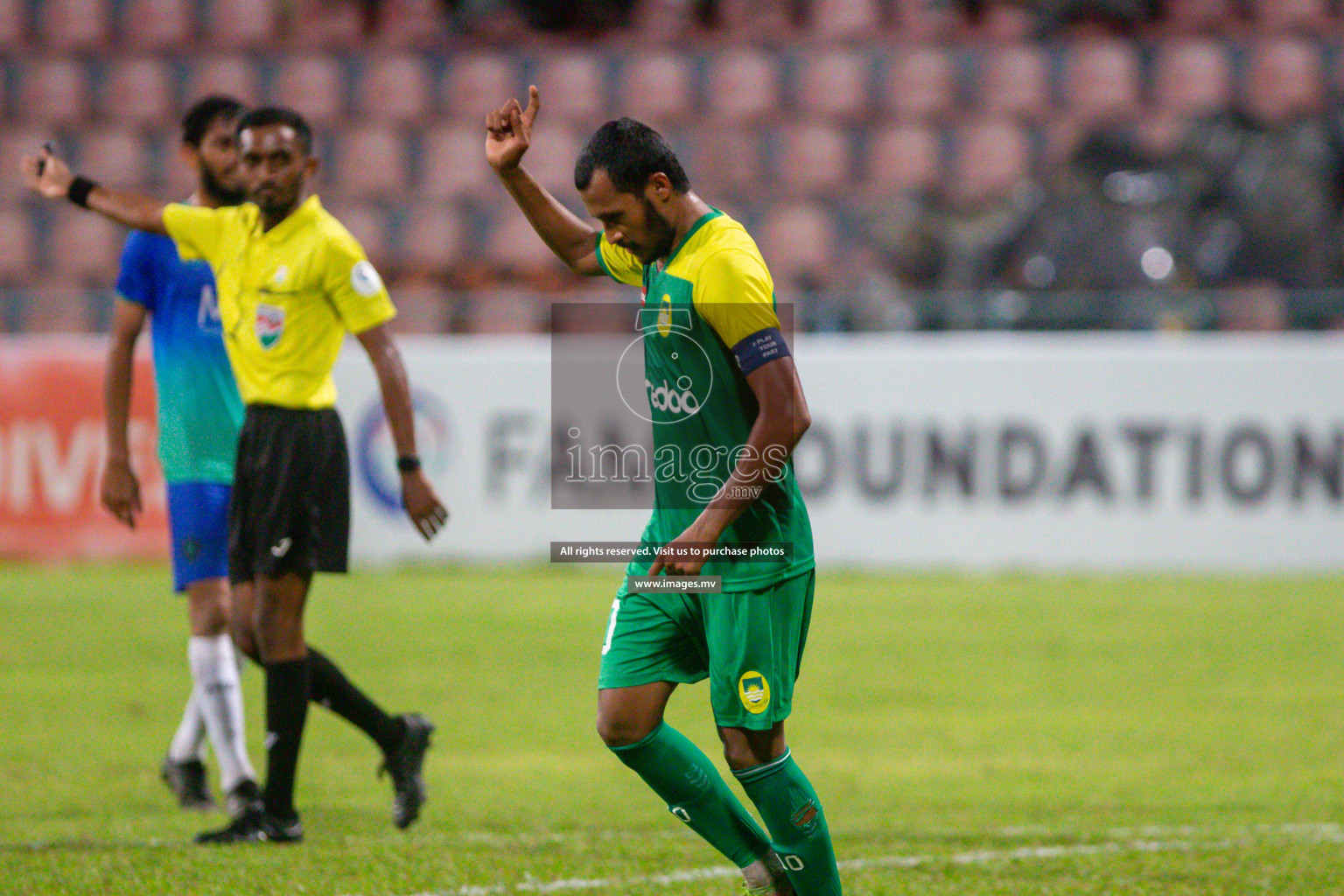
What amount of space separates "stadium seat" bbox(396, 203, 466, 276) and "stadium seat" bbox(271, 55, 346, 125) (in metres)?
2.08

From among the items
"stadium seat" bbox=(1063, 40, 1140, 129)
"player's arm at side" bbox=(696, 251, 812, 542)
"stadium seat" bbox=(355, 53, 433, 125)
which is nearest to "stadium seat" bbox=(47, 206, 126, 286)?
"stadium seat" bbox=(355, 53, 433, 125)

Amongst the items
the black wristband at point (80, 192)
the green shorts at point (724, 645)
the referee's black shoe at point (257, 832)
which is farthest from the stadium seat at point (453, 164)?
the green shorts at point (724, 645)

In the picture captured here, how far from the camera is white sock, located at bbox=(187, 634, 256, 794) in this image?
559 centimetres

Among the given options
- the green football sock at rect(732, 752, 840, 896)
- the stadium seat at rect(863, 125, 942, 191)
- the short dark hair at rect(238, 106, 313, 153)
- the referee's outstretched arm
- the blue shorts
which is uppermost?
the stadium seat at rect(863, 125, 942, 191)

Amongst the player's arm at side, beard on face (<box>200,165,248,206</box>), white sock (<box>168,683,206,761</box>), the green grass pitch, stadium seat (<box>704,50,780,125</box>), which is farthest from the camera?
stadium seat (<box>704,50,780,125</box>)

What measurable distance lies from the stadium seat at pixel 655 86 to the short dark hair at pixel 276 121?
1229cm

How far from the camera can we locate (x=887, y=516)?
40.0 ft

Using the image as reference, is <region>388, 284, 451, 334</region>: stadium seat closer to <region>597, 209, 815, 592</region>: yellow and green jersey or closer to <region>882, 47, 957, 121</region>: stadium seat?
<region>882, 47, 957, 121</region>: stadium seat

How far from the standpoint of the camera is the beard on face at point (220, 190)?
582 centimetres

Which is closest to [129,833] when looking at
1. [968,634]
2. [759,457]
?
[759,457]

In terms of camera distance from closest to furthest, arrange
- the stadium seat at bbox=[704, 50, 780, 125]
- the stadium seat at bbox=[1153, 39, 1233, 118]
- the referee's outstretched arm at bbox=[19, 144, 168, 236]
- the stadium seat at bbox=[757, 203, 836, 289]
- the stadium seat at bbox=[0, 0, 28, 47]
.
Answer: the referee's outstretched arm at bbox=[19, 144, 168, 236], the stadium seat at bbox=[757, 203, 836, 289], the stadium seat at bbox=[1153, 39, 1233, 118], the stadium seat at bbox=[704, 50, 780, 125], the stadium seat at bbox=[0, 0, 28, 47]

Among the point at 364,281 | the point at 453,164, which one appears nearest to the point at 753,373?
the point at 364,281

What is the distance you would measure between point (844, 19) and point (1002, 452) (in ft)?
24.8

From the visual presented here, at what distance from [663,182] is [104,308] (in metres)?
9.96
